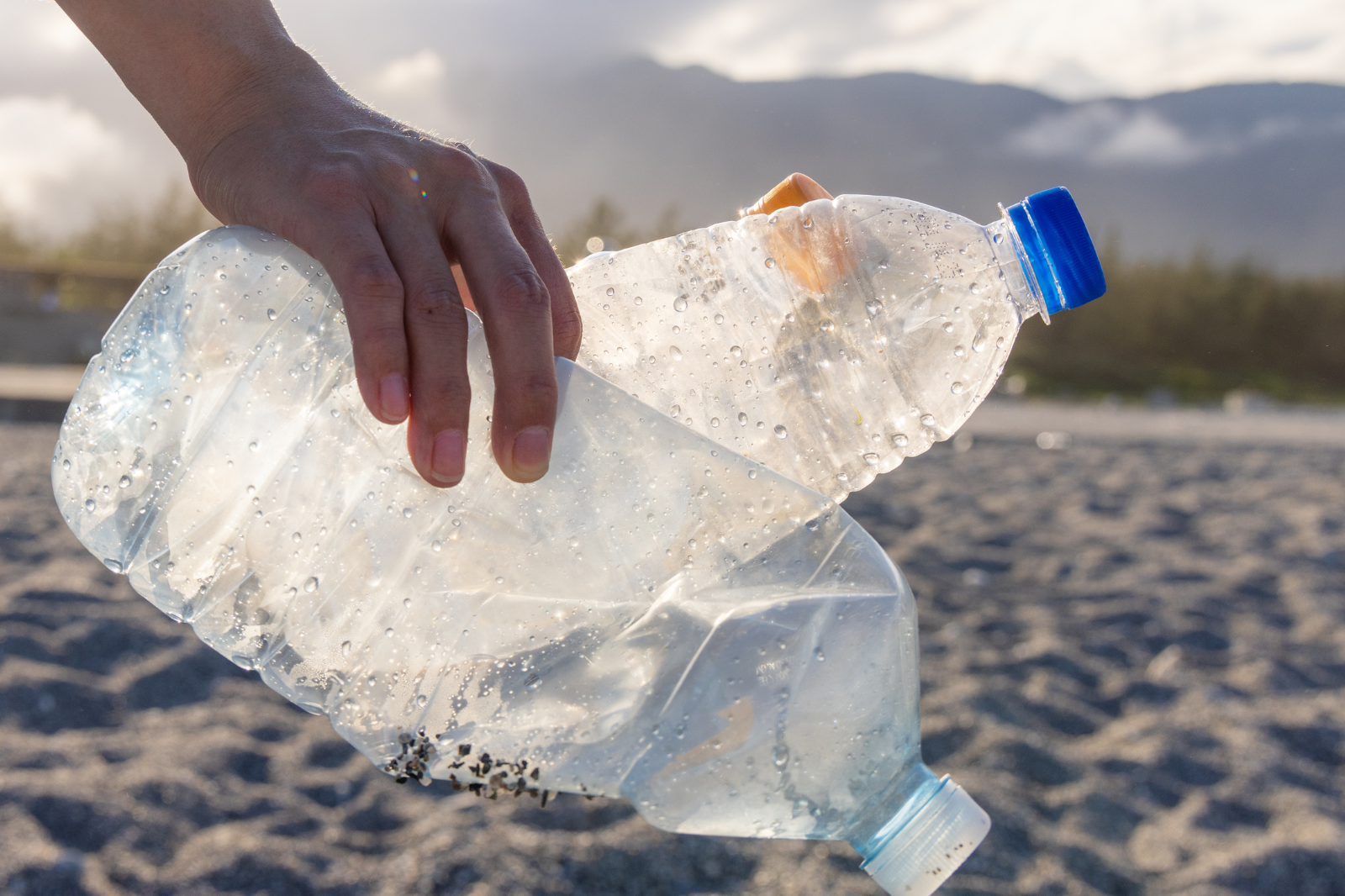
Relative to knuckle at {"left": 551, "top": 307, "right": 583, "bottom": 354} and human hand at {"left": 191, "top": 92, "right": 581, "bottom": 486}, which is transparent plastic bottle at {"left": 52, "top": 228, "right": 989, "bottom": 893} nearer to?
knuckle at {"left": 551, "top": 307, "right": 583, "bottom": 354}

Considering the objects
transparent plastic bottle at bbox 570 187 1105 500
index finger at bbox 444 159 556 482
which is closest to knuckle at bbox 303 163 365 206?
index finger at bbox 444 159 556 482

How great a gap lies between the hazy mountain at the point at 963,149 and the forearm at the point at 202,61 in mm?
63336

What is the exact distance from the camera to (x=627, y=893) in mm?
1827

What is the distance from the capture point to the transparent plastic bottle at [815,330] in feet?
4.46

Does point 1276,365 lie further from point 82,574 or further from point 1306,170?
point 1306,170

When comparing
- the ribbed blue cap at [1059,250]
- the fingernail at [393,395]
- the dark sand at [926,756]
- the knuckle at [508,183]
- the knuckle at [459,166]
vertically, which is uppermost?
the knuckle at [459,166]

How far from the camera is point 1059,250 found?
1.08 meters

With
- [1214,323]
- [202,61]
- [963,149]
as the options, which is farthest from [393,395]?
[963,149]

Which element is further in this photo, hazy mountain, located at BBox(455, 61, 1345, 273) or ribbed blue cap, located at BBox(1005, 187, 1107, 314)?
hazy mountain, located at BBox(455, 61, 1345, 273)

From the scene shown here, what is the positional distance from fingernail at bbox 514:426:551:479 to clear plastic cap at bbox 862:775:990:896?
20.4 inches

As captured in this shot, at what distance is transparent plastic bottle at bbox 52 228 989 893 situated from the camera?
1.05 m

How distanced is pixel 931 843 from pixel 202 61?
1083 millimetres

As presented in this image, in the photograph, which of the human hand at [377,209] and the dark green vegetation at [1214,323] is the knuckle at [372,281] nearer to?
the human hand at [377,209]

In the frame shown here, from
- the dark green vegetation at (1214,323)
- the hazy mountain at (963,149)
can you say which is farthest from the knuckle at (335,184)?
the hazy mountain at (963,149)
